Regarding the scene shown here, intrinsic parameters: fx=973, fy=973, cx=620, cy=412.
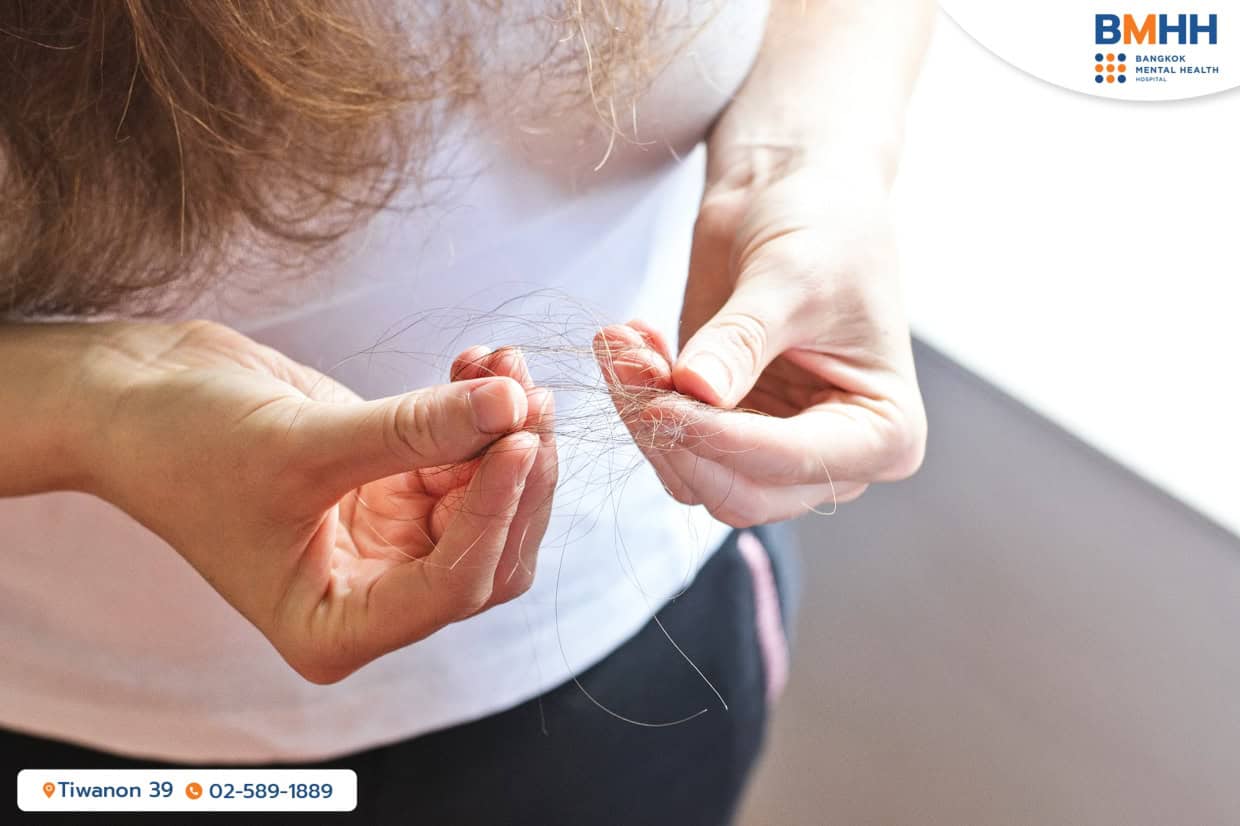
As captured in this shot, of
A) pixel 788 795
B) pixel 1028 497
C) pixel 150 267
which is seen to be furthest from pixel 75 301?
pixel 1028 497

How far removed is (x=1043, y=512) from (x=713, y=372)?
58 centimetres

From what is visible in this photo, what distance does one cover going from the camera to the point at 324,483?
0.25m

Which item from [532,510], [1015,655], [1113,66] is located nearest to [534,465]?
[532,510]

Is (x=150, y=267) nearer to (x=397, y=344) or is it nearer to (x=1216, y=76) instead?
(x=397, y=344)

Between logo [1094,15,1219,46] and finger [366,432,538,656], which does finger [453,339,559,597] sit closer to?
finger [366,432,538,656]

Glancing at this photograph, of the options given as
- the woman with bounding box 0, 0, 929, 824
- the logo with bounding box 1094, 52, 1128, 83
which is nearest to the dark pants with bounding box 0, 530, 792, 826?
the woman with bounding box 0, 0, 929, 824

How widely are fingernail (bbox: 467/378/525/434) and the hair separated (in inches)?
4.7

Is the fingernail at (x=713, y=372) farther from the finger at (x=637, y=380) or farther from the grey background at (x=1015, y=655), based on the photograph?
the grey background at (x=1015, y=655)

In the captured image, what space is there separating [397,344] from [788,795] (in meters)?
0.29

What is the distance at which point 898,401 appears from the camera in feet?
1.11

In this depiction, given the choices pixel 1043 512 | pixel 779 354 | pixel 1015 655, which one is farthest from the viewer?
pixel 1043 512

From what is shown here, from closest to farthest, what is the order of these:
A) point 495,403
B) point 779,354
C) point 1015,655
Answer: point 495,403, point 779,354, point 1015,655

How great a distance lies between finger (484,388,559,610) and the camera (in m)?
0.27

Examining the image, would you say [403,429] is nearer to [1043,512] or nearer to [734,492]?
[734,492]
